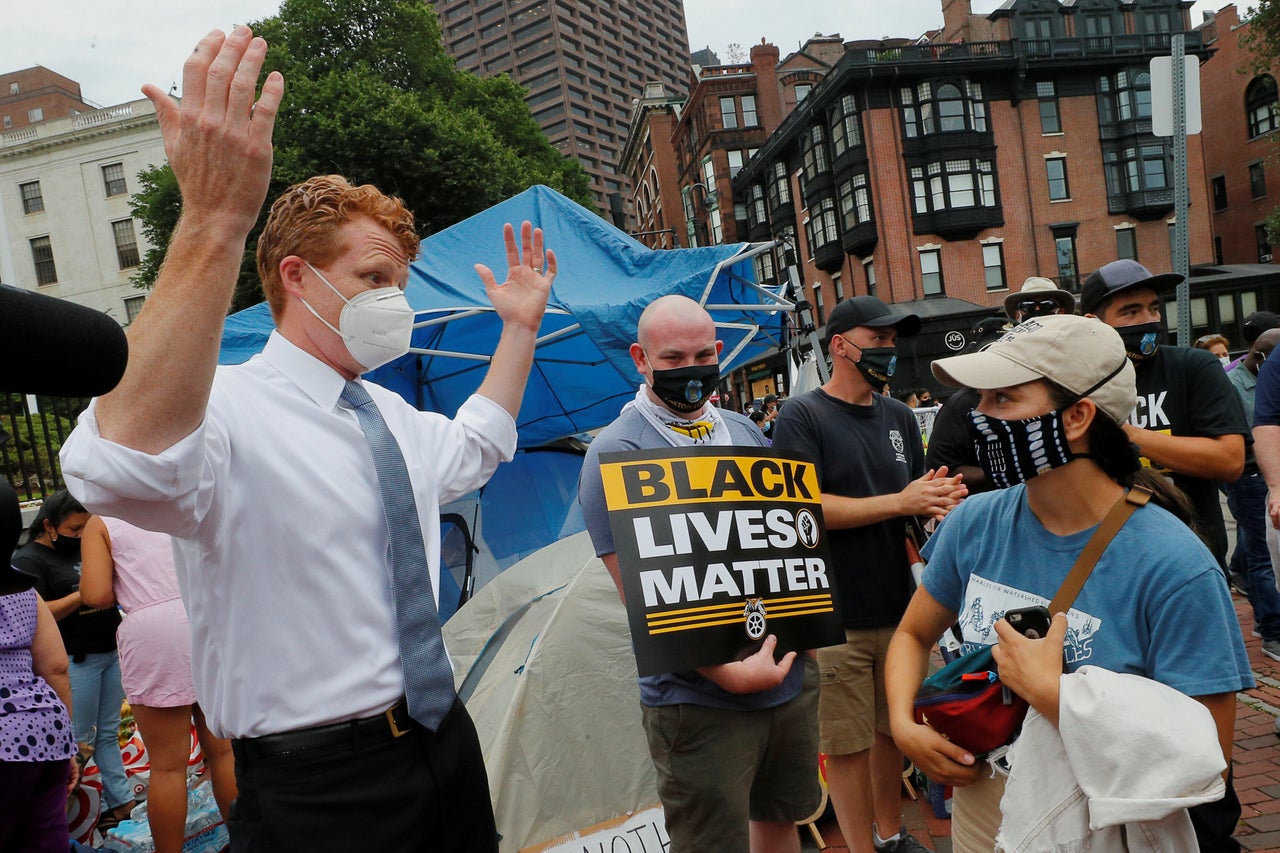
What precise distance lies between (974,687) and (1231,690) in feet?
1.54

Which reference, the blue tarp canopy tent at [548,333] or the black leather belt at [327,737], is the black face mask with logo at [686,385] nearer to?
the black leather belt at [327,737]

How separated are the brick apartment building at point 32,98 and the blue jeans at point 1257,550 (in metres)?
65.7

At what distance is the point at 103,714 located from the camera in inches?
201

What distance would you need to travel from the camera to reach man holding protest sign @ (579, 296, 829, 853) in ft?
8.61

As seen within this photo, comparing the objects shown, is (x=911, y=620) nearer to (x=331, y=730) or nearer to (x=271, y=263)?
(x=331, y=730)

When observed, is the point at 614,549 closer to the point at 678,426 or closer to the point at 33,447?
the point at 678,426

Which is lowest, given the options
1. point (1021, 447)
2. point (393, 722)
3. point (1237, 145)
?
point (393, 722)

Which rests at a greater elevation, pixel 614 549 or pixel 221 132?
pixel 221 132

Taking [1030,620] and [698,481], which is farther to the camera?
[698,481]

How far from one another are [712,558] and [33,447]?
645cm

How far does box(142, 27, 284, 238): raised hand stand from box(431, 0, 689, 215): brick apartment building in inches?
3775

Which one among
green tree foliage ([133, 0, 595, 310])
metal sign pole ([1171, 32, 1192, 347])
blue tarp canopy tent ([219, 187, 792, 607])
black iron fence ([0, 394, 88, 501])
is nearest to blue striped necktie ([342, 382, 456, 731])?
blue tarp canopy tent ([219, 187, 792, 607])

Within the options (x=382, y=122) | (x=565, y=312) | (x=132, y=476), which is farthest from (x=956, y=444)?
(x=382, y=122)

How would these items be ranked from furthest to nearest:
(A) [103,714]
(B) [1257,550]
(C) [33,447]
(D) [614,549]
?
(C) [33,447]
(B) [1257,550]
(A) [103,714]
(D) [614,549]
